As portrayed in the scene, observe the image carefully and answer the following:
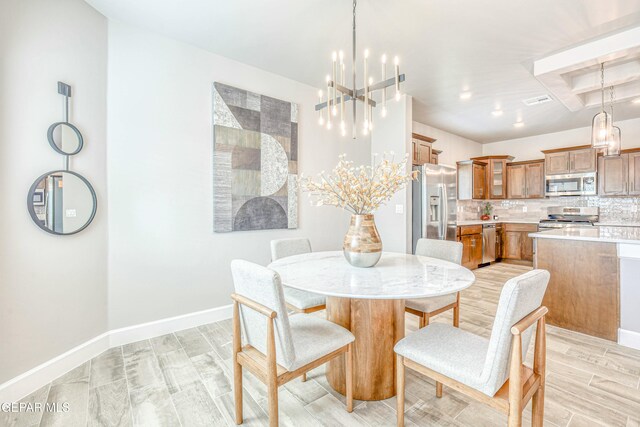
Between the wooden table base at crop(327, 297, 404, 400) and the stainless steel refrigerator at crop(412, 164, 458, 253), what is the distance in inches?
109

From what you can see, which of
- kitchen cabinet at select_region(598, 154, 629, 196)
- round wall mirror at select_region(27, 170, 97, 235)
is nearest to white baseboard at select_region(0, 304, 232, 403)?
round wall mirror at select_region(27, 170, 97, 235)

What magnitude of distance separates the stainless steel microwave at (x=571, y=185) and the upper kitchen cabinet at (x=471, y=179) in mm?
1204

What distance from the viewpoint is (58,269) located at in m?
2.05

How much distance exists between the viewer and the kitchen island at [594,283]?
2.48 metres

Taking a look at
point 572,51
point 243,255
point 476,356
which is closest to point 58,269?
point 243,255

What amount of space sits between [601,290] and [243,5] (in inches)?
158

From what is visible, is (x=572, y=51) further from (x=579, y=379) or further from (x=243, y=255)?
(x=243, y=255)

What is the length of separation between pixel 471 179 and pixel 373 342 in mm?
5404

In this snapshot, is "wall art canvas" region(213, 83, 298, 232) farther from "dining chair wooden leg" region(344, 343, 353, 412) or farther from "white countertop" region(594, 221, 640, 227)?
"white countertop" region(594, 221, 640, 227)

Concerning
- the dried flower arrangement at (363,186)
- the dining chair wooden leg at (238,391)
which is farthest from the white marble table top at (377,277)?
the dining chair wooden leg at (238,391)

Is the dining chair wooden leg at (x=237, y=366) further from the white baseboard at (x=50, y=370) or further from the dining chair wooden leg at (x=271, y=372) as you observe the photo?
the white baseboard at (x=50, y=370)

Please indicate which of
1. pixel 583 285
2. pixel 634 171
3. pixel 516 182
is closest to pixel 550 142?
pixel 516 182

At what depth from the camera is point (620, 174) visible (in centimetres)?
516

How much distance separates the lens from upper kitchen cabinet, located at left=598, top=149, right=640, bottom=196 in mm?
5020
